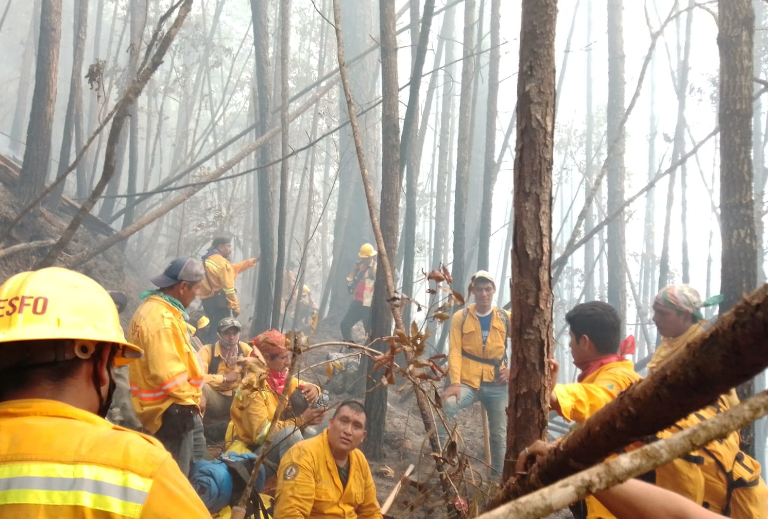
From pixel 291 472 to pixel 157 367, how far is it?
1102mm

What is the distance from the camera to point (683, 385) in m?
0.90

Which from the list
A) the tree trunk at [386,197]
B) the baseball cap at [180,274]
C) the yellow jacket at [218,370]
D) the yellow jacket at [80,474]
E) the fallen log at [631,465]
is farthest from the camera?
the tree trunk at [386,197]

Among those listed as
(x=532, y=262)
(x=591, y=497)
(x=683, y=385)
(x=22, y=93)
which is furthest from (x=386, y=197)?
(x=22, y=93)

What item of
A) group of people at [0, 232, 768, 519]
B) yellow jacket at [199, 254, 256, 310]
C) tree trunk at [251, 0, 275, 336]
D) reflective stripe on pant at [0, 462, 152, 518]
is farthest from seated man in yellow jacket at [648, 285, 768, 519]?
tree trunk at [251, 0, 275, 336]

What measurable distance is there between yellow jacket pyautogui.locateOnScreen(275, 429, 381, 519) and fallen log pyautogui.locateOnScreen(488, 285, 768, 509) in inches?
110

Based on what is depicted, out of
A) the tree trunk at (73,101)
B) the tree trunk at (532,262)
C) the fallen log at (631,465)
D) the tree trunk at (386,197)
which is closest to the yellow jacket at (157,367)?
the tree trunk at (386,197)

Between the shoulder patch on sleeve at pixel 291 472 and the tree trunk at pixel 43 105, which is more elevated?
the tree trunk at pixel 43 105

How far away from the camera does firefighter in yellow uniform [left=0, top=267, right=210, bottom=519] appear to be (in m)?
1.10

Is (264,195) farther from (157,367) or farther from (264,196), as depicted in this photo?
(157,367)

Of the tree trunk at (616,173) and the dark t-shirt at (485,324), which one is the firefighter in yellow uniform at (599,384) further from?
the tree trunk at (616,173)

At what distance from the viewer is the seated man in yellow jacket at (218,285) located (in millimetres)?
8430

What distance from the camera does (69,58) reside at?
42.5 meters

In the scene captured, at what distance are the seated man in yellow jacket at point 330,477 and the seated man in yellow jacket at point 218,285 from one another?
16.2 feet

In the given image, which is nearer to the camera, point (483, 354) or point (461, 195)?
point (483, 354)
